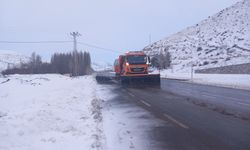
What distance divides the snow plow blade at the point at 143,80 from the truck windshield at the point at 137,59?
2.36 m

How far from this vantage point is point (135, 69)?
2970cm

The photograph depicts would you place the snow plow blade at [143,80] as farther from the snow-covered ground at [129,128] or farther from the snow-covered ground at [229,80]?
the snow-covered ground at [129,128]

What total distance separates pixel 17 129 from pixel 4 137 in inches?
39.7

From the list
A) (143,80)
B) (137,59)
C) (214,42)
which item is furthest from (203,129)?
(214,42)

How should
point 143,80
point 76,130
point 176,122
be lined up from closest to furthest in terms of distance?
point 76,130 → point 176,122 → point 143,80

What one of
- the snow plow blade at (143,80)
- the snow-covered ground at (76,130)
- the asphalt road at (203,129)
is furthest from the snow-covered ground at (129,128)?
the snow plow blade at (143,80)

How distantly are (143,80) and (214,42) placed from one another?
75.8 meters

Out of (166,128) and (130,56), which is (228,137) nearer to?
(166,128)

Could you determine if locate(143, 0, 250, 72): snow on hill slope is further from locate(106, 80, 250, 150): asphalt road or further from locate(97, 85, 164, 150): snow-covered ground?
locate(97, 85, 164, 150): snow-covered ground

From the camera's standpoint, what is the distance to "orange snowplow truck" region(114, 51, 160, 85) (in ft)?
91.4

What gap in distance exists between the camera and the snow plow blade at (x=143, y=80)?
91.2 feet

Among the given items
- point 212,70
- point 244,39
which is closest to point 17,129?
point 212,70

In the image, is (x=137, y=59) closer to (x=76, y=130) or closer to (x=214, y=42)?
(x=76, y=130)

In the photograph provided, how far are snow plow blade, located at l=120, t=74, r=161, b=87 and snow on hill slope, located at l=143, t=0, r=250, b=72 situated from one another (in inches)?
1707
